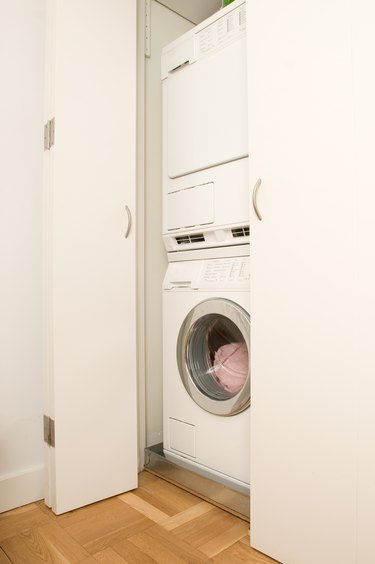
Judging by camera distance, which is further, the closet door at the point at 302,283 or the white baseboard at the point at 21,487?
the white baseboard at the point at 21,487

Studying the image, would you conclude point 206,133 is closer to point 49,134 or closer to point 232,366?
point 49,134

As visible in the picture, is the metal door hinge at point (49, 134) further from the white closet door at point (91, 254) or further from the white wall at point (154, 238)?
the white wall at point (154, 238)

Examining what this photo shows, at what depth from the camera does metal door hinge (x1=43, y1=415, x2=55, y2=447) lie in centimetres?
142

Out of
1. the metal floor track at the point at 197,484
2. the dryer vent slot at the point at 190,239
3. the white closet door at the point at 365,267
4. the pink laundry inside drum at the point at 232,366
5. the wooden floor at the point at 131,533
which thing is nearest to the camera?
the white closet door at the point at 365,267

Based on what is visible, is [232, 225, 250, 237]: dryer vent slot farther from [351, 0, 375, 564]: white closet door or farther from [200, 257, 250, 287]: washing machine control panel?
[351, 0, 375, 564]: white closet door

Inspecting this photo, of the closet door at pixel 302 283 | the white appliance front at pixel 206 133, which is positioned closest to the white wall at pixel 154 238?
the white appliance front at pixel 206 133

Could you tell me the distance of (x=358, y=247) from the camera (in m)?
0.98

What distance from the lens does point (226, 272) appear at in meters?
1.49

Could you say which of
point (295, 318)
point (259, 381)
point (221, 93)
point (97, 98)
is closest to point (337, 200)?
point (295, 318)

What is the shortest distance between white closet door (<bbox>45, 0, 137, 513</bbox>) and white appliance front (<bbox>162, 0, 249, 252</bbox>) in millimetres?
209

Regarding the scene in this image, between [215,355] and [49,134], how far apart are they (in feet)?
3.50

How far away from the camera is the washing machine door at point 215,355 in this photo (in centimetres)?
144

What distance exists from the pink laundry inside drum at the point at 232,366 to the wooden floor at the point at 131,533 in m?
0.45

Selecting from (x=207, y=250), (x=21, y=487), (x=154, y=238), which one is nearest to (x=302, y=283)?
(x=207, y=250)
